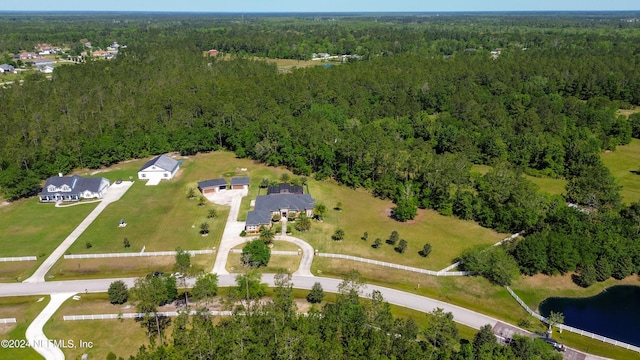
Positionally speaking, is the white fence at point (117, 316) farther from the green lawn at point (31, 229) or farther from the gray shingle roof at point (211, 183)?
the gray shingle roof at point (211, 183)

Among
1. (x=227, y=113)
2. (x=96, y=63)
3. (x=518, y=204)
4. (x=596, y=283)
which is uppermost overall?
(x=96, y=63)

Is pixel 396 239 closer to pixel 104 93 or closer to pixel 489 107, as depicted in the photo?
pixel 489 107

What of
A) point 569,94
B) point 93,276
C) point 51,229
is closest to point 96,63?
point 51,229

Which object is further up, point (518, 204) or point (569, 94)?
point (569, 94)

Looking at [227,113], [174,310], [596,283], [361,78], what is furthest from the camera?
[361,78]

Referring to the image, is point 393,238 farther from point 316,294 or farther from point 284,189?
point 284,189

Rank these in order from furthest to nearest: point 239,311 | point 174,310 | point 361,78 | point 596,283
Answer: point 361,78 → point 596,283 → point 174,310 → point 239,311

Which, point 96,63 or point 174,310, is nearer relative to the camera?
point 174,310
